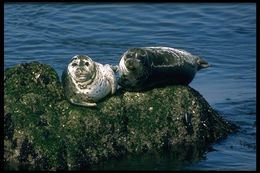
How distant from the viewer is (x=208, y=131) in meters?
11.5

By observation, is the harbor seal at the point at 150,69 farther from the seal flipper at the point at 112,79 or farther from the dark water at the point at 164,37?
the dark water at the point at 164,37

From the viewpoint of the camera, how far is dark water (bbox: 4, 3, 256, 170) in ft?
45.0

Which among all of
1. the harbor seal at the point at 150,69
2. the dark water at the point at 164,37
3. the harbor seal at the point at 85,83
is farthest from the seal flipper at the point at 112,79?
the dark water at the point at 164,37

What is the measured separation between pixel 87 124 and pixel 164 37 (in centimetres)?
824

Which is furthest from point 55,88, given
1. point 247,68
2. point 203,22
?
point 203,22

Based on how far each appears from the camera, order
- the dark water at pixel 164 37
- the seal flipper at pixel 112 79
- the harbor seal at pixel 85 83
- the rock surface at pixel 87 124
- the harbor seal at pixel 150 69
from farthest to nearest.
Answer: the dark water at pixel 164 37 < the harbor seal at pixel 150 69 < the seal flipper at pixel 112 79 < the harbor seal at pixel 85 83 < the rock surface at pixel 87 124

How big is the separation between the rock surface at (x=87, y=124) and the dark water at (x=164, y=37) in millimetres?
673

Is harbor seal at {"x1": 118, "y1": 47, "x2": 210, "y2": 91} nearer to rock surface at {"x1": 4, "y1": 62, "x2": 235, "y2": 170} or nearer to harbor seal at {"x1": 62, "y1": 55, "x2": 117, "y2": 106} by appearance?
rock surface at {"x1": 4, "y1": 62, "x2": 235, "y2": 170}

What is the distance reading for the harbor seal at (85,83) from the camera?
1083 cm

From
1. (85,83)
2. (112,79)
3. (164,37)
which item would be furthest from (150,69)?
(164,37)

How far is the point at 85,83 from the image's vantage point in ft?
35.8

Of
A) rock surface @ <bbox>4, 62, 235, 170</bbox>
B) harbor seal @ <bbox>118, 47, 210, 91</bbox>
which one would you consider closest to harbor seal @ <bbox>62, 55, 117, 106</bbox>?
rock surface @ <bbox>4, 62, 235, 170</bbox>

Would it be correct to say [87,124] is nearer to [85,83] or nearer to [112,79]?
[85,83]

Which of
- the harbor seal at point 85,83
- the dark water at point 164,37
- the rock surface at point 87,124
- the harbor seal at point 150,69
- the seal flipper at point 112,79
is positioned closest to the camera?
the rock surface at point 87,124
